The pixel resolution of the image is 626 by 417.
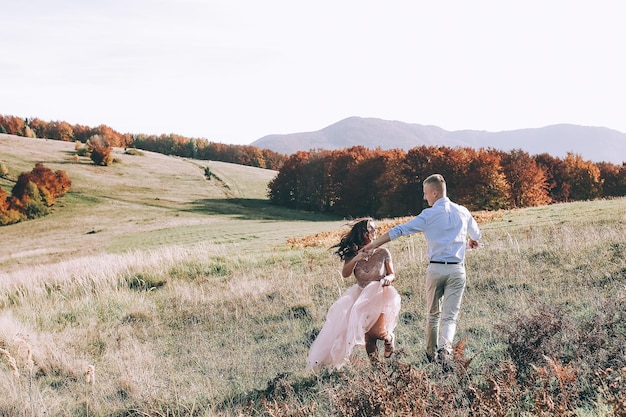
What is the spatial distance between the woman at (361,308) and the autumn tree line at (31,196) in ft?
204

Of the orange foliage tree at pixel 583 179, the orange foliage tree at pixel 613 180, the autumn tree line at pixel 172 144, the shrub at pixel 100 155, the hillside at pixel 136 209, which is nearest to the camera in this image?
the hillside at pixel 136 209

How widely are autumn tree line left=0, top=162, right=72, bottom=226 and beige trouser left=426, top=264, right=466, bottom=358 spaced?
207 ft

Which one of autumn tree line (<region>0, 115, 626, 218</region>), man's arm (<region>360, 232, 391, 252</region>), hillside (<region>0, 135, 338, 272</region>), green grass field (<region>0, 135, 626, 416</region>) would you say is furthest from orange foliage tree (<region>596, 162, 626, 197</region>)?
man's arm (<region>360, 232, 391, 252</region>)

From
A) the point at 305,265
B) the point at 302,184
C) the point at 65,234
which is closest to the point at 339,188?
the point at 302,184

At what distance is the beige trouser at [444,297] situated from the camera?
20.2ft

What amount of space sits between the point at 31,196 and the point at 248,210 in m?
27.6

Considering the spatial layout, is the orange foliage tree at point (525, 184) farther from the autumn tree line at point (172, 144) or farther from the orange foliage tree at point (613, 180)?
the autumn tree line at point (172, 144)

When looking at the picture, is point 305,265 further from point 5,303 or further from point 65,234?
point 65,234

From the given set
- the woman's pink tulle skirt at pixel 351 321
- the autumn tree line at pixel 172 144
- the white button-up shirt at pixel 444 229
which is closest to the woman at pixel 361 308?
the woman's pink tulle skirt at pixel 351 321

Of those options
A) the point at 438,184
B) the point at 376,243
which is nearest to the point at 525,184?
the point at 438,184

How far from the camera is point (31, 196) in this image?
60188 mm

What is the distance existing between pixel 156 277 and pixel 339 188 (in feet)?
202

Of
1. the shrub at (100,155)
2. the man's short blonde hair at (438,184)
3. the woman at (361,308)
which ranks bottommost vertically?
the woman at (361,308)

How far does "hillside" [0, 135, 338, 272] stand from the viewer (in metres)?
40.4
